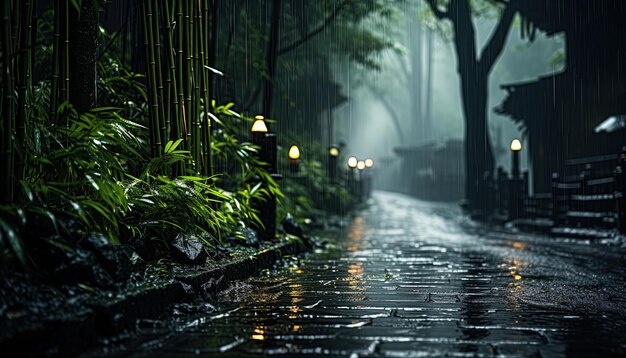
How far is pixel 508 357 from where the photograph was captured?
307 cm

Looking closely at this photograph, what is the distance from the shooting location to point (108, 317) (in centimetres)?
332

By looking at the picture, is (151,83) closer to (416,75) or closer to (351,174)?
(351,174)

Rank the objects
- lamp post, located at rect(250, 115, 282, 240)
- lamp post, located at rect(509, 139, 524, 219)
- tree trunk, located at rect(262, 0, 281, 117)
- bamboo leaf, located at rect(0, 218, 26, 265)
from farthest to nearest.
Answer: lamp post, located at rect(509, 139, 524, 219), tree trunk, located at rect(262, 0, 281, 117), lamp post, located at rect(250, 115, 282, 240), bamboo leaf, located at rect(0, 218, 26, 265)

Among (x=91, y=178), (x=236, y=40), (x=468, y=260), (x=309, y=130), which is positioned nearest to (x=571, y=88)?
(x=309, y=130)

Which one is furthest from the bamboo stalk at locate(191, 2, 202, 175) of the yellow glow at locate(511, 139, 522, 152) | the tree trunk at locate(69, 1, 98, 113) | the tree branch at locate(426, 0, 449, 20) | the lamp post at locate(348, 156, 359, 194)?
the lamp post at locate(348, 156, 359, 194)

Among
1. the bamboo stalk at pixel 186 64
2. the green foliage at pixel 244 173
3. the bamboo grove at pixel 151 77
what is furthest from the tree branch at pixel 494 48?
the bamboo stalk at pixel 186 64

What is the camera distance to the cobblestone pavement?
10.8ft

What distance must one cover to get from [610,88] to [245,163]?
15211 mm

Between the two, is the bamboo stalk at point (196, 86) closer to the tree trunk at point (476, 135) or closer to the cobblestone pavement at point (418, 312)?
the cobblestone pavement at point (418, 312)

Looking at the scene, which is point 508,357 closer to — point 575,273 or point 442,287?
point 442,287

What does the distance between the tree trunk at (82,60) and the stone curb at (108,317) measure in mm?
1676

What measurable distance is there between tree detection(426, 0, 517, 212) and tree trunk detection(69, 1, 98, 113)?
18.3 meters

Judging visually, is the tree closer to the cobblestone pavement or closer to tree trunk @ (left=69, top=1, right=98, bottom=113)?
the cobblestone pavement

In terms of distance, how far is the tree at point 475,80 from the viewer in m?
22.6
